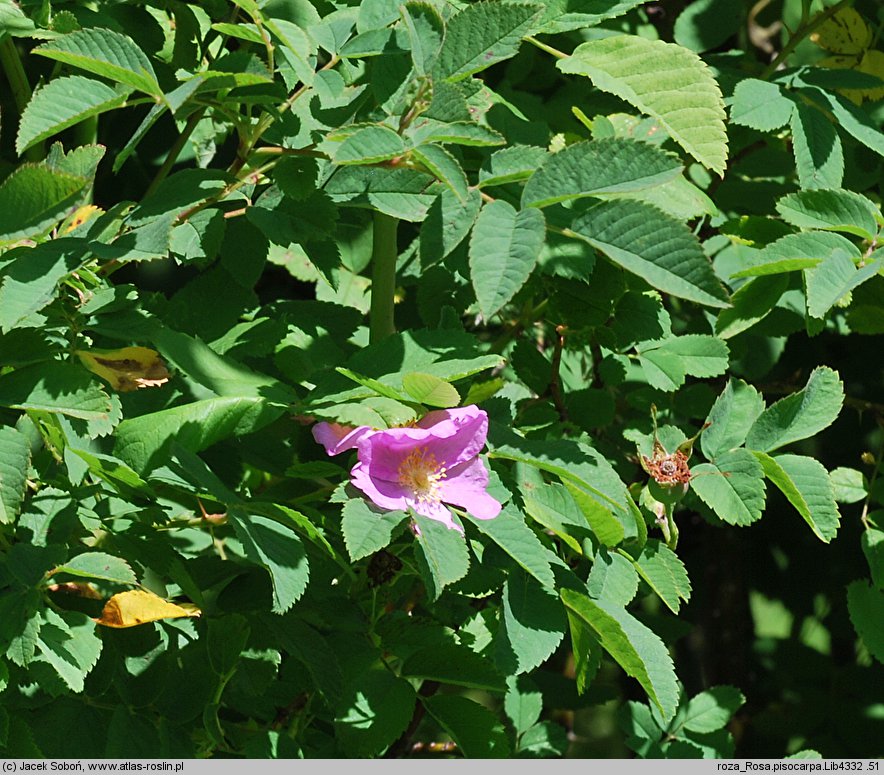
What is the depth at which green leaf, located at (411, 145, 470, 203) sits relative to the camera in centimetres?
80

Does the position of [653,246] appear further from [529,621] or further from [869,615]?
[869,615]

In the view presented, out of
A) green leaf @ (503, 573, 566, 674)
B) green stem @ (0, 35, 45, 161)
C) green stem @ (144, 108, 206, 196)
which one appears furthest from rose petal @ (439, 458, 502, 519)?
green stem @ (0, 35, 45, 161)

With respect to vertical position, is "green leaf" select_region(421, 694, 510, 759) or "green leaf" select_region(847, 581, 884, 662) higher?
"green leaf" select_region(421, 694, 510, 759)

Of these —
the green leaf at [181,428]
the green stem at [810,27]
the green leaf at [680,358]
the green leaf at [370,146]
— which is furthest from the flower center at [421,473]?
the green stem at [810,27]

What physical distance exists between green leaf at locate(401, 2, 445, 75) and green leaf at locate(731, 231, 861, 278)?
1.17 ft

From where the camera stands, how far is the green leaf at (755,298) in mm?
1045

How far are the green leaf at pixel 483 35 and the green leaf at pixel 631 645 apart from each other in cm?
44

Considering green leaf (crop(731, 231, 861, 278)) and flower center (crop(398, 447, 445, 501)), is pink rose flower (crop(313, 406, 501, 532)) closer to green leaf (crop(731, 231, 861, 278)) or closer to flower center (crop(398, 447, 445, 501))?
flower center (crop(398, 447, 445, 501))

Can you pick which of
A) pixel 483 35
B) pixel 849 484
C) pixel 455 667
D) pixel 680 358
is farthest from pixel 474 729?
pixel 483 35

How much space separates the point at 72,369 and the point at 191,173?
0.61 ft

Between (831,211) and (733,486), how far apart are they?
11.0 inches

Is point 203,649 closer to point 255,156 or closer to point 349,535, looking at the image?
Result: point 349,535

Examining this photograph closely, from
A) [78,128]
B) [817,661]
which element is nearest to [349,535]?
[78,128]

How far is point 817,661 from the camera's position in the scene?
1754mm
